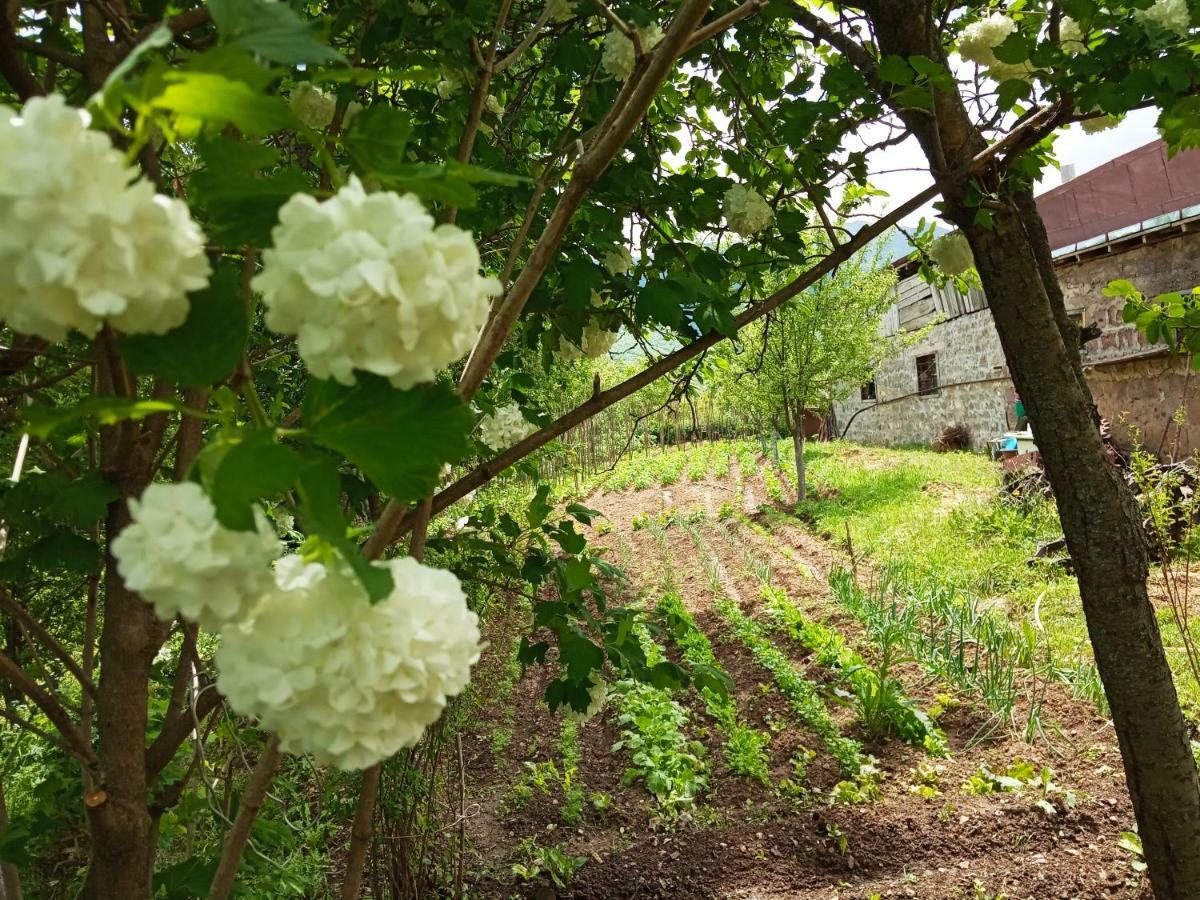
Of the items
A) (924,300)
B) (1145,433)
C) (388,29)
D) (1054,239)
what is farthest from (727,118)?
(924,300)

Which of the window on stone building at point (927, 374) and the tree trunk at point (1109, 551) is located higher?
the window on stone building at point (927, 374)

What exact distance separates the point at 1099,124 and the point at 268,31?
7.36 ft

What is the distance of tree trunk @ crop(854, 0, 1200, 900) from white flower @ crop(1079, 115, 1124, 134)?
0.32m

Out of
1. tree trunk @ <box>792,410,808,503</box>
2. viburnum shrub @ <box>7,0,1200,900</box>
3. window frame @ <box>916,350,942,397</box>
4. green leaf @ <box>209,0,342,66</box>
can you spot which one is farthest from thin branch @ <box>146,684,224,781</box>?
window frame @ <box>916,350,942,397</box>

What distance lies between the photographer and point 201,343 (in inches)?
19.1

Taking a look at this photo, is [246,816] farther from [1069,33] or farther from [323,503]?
[1069,33]

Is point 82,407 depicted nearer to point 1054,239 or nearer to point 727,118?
point 727,118

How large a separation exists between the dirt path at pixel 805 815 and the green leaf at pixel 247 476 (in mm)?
3046

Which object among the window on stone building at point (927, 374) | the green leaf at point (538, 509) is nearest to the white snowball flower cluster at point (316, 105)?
the green leaf at point (538, 509)

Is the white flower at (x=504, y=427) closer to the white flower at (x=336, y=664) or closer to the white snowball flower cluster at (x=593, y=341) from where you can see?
the white snowball flower cluster at (x=593, y=341)

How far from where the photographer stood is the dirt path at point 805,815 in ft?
9.86

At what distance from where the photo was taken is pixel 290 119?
471mm

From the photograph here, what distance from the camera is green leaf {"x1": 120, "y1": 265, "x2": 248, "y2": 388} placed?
48cm

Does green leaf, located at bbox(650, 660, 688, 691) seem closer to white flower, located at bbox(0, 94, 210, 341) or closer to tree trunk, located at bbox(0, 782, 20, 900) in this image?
tree trunk, located at bbox(0, 782, 20, 900)
